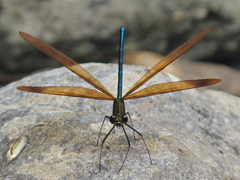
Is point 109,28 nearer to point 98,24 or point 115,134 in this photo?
point 98,24

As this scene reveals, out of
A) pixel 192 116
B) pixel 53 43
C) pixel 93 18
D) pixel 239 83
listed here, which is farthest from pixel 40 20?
pixel 192 116

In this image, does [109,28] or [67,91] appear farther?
[109,28]

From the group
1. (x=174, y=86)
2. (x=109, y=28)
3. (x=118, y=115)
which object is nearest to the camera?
(x=118, y=115)

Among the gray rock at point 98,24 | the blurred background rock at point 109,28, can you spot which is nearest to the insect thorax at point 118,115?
the blurred background rock at point 109,28

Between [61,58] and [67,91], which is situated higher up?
[61,58]

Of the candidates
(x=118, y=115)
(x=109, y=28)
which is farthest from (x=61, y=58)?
(x=109, y=28)

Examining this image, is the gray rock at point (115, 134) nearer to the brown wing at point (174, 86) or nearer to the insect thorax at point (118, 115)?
the insect thorax at point (118, 115)

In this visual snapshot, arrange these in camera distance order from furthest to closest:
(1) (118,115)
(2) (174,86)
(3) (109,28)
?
(3) (109,28) < (2) (174,86) < (1) (118,115)
